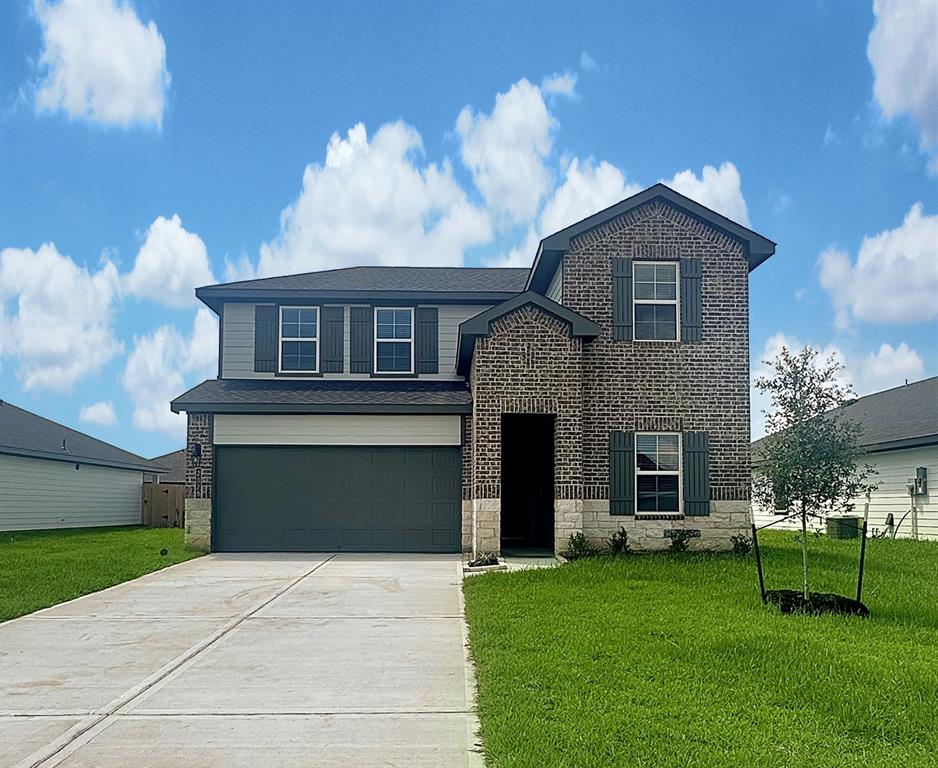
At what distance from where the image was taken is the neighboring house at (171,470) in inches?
1660

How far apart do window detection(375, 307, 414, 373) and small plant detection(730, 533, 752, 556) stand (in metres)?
8.39

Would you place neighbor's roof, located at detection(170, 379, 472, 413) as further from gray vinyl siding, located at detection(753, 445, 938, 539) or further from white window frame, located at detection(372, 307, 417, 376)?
gray vinyl siding, located at detection(753, 445, 938, 539)

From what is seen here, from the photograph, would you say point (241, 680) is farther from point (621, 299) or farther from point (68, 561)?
point (621, 299)

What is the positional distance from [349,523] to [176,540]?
23.3 ft

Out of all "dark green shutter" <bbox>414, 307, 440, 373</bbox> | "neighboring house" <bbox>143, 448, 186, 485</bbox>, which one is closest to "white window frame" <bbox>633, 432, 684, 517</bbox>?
"dark green shutter" <bbox>414, 307, 440, 373</bbox>

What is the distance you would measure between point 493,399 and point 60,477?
20.0 metres

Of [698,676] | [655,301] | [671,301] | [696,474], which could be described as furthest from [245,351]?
[698,676]

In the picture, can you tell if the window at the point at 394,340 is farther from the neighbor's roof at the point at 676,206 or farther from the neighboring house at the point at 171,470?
the neighboring house at the point at 171,470

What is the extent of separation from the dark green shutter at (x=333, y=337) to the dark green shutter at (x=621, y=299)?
275 inches

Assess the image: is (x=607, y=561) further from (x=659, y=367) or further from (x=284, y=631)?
(x=284, y=631)

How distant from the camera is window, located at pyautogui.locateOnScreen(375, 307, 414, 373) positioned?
2230 cm

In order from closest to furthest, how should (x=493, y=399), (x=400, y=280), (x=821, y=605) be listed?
(x=821, y=605)
(x=493, y=399)
(x=400, y=280)

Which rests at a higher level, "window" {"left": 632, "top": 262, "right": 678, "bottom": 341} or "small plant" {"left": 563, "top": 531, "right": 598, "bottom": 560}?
"window" {"left": 632, "top": 262, "right": 678, "bottom": 341}

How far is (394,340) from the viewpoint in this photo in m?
22.4
